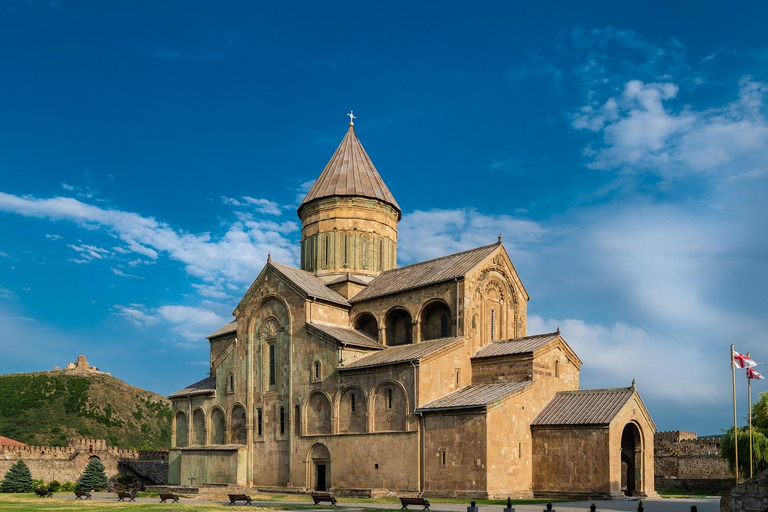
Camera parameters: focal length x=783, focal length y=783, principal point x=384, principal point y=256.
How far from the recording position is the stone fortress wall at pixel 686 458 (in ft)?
143

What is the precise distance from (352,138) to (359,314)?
1274cm

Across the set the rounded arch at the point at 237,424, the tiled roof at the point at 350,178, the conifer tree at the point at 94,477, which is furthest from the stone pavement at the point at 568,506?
the conifer tree at the point at 94,477

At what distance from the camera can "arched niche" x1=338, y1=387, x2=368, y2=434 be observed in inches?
1324

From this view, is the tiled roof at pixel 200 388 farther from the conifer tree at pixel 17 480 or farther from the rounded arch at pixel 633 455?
the rounded arch at pixel 633 455

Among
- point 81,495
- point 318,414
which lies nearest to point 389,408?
point 318,414

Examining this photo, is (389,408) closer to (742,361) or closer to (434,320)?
(434,320)

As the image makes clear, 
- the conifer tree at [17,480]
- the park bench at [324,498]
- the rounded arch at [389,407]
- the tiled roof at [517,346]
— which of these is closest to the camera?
the park bench at [324,498]

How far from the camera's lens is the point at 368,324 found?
3953cm

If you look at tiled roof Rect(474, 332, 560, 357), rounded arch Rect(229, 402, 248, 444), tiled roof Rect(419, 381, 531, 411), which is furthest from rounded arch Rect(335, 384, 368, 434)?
rounded arch Rect(229, 402, 248, 444)

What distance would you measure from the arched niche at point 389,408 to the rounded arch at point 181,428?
14.0 meters

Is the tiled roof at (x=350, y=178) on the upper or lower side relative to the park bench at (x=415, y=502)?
upper

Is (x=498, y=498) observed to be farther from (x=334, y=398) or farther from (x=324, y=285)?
(x=324, y=285)

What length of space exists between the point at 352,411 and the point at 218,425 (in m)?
10.00

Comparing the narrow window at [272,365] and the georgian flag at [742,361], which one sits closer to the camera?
the georgian flag at [742,361]
